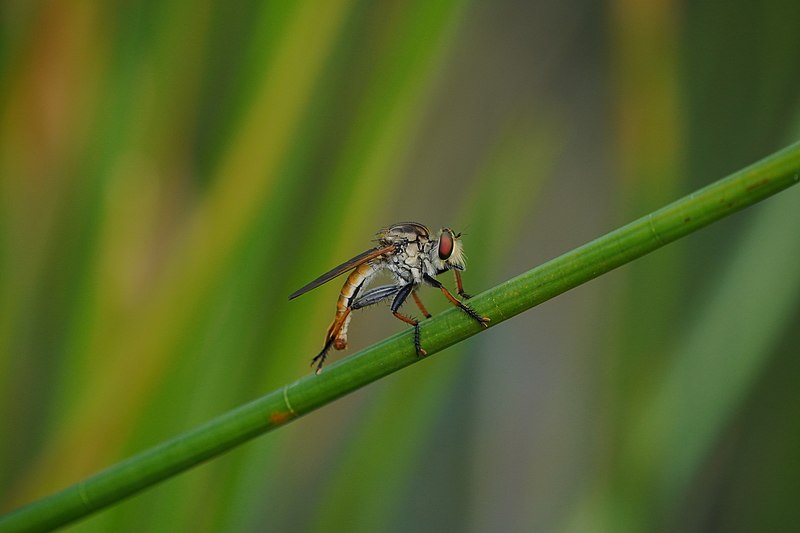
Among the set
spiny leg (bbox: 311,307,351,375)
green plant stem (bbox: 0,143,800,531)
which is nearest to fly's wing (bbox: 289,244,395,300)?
spiny leg (bbox: 311,307,351,375)

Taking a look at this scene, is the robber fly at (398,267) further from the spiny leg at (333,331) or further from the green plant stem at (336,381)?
the green plant stem at (336,381)

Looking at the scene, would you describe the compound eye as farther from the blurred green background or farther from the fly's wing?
the fly's wing

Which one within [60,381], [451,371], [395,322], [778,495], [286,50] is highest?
[395,322]

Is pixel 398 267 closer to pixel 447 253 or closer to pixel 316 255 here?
pixel 447 253

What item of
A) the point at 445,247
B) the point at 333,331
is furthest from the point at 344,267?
the point at 445,247

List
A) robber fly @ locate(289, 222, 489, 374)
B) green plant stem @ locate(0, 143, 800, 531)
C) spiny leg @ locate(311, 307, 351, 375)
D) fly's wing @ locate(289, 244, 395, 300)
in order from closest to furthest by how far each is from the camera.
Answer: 1. green plant stem @ locate(0, 143, 800, 531)
2. fly's wing @ locate(289, 244, 395, 300)
3. spiny leg @ locate(311, 307, 351, 375)
4. robber fly @ locate(289, 222, 489, 374)

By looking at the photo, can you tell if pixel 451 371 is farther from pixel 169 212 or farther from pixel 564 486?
pixel 169 212

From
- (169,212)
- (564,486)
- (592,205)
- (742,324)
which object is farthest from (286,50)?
(592,205)

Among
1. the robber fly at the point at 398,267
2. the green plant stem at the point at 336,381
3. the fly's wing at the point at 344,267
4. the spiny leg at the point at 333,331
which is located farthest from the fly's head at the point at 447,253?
the green plant stem at the point at 336,381
